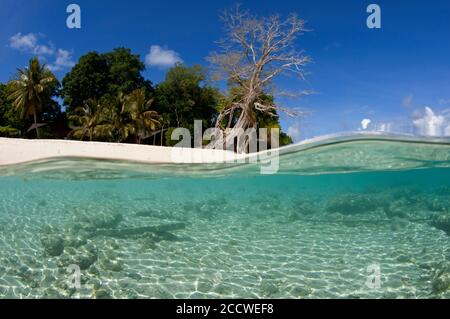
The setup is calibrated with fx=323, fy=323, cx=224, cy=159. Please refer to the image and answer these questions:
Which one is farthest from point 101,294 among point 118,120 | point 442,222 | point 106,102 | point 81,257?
point 106,102

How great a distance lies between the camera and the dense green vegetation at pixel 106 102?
114ft

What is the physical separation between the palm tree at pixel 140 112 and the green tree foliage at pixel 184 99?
2.92 meters

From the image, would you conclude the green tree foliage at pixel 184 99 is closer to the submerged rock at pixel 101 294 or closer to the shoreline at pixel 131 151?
the shoreline at pixel 131 151

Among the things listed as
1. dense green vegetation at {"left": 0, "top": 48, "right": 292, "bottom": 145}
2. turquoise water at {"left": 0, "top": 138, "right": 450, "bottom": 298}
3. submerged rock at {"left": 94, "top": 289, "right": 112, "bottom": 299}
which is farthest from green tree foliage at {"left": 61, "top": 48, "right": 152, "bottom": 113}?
submerged rock at {"left": 94, "top": 289, "right": 112, "bottom": 299}

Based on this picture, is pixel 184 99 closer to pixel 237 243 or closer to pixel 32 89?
pixel 32 89

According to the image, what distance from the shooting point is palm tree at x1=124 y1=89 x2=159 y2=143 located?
34.3 metres

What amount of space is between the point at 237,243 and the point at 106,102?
3091 centimetres

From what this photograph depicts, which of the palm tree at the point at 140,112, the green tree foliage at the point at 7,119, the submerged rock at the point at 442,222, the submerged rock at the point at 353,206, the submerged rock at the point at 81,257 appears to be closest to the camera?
the submerged rock at the point at 81,257

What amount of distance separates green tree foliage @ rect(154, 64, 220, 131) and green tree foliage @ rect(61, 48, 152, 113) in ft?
10.2

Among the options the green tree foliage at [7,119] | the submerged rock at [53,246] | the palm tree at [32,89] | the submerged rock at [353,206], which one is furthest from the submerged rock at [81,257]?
the green tree foliage at [7,119]

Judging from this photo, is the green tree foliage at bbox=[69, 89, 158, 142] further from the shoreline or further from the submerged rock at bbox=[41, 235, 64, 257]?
the submerged rock at bbox=[41, 235, 64, 257]

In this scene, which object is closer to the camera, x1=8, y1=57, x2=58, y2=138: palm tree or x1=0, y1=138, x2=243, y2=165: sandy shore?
x1=0, y1=138, x2=243, y2=165: sandy shore
